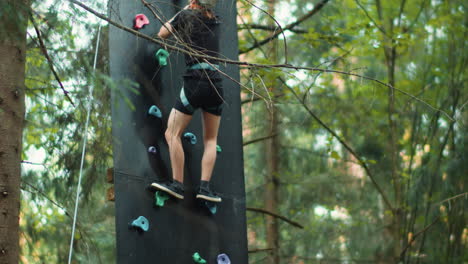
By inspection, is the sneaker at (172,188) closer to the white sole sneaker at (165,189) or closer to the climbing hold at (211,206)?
the white sole sneaker at (165,189)

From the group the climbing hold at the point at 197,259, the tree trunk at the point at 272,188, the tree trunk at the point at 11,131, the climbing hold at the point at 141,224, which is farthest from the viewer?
the tree trunk at the point at 272,188

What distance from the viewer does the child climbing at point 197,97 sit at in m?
4.57

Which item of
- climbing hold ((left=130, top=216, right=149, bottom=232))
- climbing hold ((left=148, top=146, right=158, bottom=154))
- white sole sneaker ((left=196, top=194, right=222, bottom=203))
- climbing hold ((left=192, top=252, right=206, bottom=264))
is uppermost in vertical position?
climbing hold ((left=148, top=146, right=158, bottom=154))

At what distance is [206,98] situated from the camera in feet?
15.5

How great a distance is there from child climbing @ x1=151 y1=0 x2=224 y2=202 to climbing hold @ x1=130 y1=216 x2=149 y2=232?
0.24m

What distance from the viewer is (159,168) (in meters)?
4.64

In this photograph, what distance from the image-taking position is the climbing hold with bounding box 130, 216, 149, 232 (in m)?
4.34

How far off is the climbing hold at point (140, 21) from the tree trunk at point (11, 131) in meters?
1.03

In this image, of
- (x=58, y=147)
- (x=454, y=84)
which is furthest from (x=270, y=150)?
(x=58, y=147)

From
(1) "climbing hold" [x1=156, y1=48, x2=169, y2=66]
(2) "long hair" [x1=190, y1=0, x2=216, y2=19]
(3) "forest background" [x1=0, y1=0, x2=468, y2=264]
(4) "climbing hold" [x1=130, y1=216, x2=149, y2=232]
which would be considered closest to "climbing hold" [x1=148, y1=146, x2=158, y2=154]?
(4) "climbing hold" [x1=130, y1=216, x2=149, y2=232]

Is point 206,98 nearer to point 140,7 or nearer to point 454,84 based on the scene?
point 140,7

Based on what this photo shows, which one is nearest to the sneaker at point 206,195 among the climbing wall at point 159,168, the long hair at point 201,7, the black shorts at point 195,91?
the climbing wall at point 159,168

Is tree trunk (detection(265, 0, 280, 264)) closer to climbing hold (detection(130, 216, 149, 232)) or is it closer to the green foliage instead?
the green foliage

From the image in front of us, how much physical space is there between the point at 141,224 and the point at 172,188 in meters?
0.36
